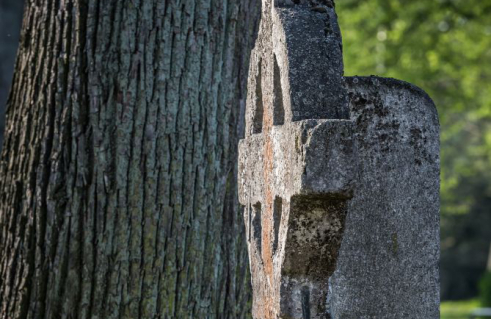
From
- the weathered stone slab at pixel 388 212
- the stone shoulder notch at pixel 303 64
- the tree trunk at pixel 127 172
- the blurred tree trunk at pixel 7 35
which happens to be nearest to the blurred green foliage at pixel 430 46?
the blurred tree trunk at pixel 7 35

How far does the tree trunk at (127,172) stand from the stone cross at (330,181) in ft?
2.34

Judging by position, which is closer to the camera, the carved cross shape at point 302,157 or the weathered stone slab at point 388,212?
the carved cross shape at point 302,157

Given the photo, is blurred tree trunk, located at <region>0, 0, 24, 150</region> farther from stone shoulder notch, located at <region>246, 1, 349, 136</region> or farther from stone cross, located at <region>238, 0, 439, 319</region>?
stone shoulder notch, located at <region>246, 1, 349, 136</region>

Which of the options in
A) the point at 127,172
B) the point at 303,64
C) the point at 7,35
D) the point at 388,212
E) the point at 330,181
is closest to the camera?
the point at 330,181

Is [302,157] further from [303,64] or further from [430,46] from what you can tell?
[430,46]

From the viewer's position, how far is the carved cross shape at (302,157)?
83.9 inches

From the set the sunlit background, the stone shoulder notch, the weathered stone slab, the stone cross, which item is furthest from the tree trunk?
the sunlit background

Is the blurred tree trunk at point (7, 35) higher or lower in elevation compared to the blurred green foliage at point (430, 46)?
lower

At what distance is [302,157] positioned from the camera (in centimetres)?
216

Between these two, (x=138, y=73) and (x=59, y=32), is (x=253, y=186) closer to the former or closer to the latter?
(x=138, y=73)

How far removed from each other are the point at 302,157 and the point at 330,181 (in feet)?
0.36

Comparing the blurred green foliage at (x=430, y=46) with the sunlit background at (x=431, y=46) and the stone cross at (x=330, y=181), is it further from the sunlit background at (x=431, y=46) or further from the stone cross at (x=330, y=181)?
the stone cross at (x=330, y=181)

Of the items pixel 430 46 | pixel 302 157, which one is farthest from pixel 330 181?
pixel 430 46

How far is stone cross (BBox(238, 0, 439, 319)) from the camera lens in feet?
7.25
